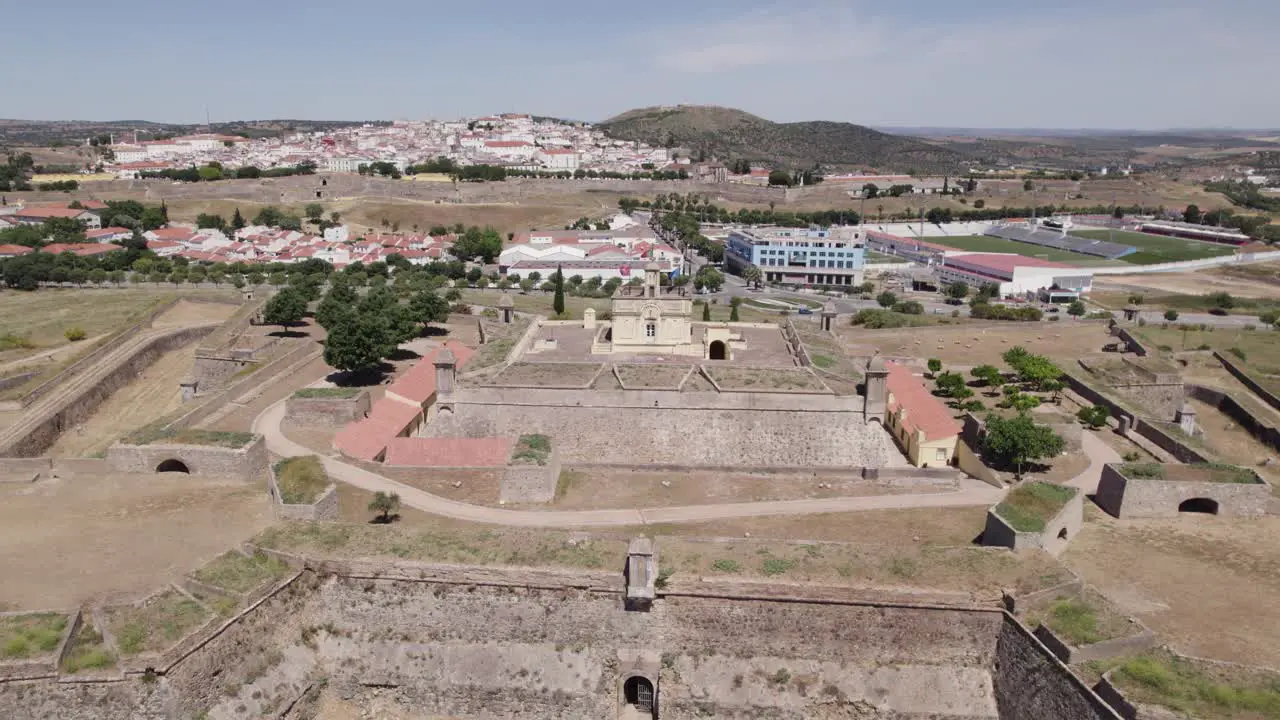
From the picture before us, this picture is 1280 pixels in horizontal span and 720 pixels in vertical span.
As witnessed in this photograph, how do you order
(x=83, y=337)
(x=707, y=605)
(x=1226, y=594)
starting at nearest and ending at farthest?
1. (x=707, y=605)
2. (x=1226, y=594)
3. (x=83, y=337)

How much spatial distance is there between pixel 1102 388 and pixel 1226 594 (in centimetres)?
1855

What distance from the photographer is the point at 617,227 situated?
10412 cm

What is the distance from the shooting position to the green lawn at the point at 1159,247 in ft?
329

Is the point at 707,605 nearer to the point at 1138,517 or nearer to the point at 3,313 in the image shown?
the point at 1138,517

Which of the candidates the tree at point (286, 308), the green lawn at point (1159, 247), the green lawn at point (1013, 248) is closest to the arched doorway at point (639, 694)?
the tree at point (286, 308)

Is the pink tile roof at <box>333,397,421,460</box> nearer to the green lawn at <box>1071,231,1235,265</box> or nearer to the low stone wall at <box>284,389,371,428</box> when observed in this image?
the low stone wall at <box>284,389,371,428</box>

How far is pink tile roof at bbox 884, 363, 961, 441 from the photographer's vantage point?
28.4m

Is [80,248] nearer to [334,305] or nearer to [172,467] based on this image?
[334,305]

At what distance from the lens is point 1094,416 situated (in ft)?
105

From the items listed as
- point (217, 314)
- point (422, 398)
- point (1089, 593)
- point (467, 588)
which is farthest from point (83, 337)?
point (1089, 593)

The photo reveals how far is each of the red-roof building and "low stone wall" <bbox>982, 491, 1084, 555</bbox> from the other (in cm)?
529

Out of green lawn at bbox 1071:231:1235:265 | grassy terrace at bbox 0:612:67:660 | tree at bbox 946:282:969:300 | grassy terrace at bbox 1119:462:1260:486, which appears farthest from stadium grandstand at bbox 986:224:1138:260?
grassy terrace at bbox 0:612:67:660

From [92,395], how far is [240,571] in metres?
24.5

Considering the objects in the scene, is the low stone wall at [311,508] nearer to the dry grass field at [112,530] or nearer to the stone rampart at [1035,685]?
the dry grass field at [112,530]
